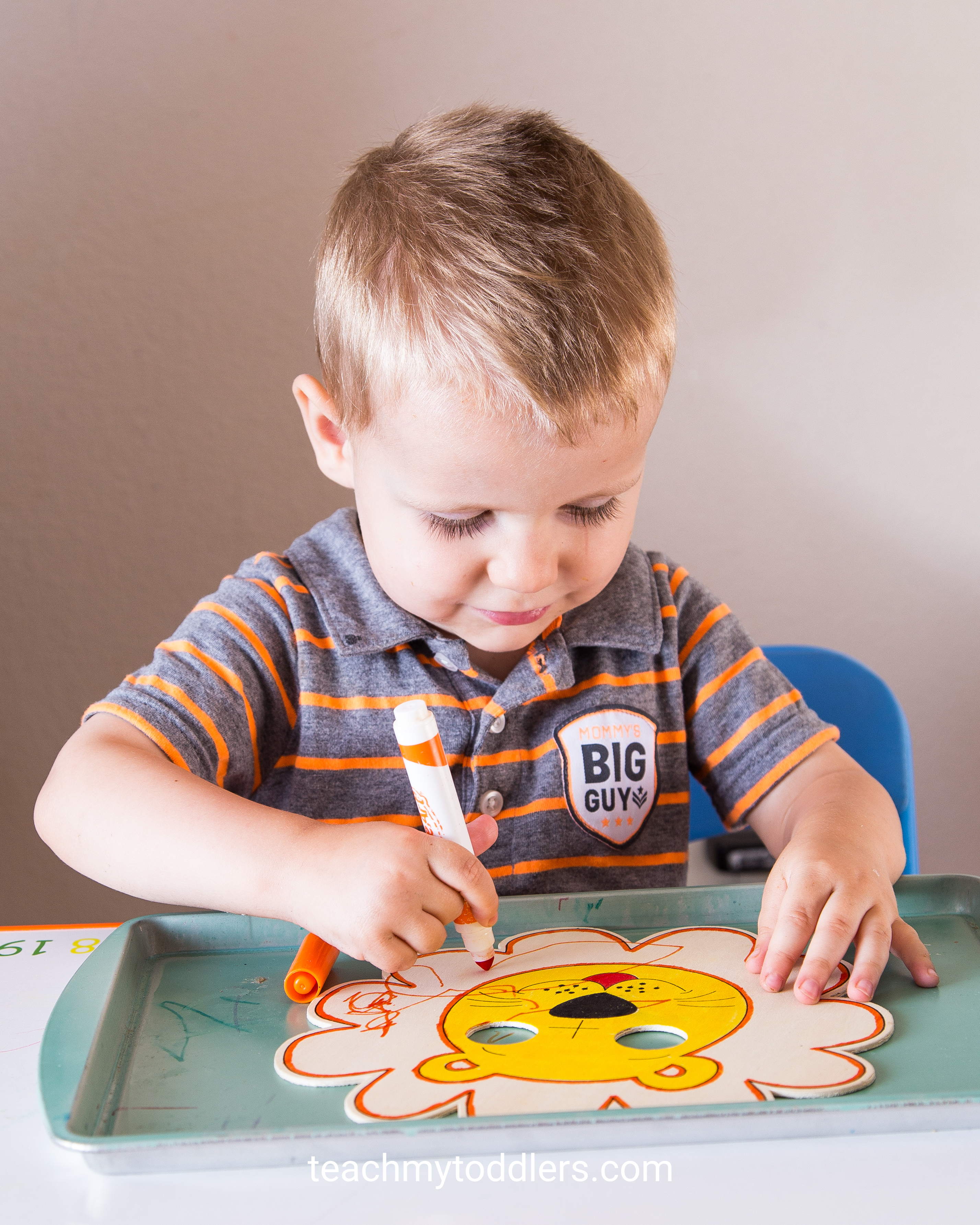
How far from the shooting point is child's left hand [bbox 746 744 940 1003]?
1.55 ft

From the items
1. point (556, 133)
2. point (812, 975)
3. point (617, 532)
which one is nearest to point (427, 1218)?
point (812, 975)

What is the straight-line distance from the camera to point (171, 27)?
1.07 meters

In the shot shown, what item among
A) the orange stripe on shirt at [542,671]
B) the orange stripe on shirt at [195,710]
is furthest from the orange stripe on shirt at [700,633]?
the orange stripe on shirt at [195,710]

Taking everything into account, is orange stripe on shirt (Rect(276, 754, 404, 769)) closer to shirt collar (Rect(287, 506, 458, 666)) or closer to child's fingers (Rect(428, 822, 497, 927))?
shirt collar (Rect(287, 506, 458, 666))

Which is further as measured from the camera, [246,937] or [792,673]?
[792,673]

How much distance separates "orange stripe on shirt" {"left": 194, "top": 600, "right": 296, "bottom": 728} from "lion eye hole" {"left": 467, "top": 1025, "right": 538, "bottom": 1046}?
30 centimetres

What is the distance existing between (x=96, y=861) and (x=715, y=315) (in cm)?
89

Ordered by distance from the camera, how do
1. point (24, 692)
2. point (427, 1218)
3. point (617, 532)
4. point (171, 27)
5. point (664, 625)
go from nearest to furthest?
point (427, 1218)
point (617, 532)
point (664, 625)
point (171, 27)
point (24, 692)

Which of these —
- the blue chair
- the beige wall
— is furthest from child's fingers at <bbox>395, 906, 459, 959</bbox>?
the beige wall

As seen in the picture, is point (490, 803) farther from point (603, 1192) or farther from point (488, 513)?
point (603, 1192)

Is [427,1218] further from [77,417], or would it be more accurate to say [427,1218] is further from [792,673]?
[77,417]

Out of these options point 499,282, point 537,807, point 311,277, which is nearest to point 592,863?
point 537,807

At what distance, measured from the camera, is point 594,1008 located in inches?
17.5

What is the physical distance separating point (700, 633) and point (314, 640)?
264 mm
